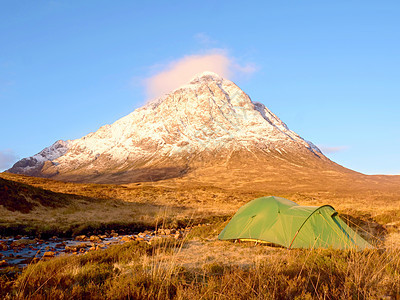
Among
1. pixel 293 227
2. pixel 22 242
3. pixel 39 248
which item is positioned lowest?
pixel 39 248

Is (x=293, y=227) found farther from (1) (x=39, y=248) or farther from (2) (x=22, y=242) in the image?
(2) (x=22, y=242)

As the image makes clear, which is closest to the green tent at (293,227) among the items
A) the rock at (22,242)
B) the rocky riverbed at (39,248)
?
the rocky riverbed at (39,248)

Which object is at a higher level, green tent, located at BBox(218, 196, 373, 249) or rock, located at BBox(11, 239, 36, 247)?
green tent, located at BBox(218, 196, 373, 249)

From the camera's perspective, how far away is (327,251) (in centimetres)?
926

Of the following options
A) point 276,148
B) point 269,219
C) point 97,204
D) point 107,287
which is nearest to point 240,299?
point 107,287

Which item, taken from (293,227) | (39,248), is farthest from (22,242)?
(293,227)

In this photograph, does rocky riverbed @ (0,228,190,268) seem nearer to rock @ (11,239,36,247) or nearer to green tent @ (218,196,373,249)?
rock @ (11,239,36,247)

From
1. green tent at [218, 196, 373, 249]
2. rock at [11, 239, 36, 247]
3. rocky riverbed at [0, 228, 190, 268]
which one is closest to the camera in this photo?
rocky riverbed at [0, 228, 190, 268]

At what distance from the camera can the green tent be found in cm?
1159

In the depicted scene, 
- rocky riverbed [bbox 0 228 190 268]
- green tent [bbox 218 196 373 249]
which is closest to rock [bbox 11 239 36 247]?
rocky riverbed [bbox 0 228 190 268]

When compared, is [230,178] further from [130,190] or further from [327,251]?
[327,251]

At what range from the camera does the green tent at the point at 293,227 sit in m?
11.6

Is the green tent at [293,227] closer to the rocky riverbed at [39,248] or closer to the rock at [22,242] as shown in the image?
the rocky riverbed at [39,248]

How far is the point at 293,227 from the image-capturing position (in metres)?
12.1
